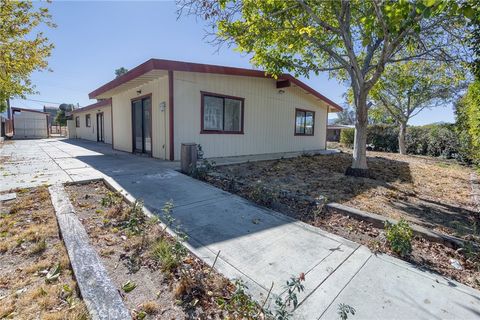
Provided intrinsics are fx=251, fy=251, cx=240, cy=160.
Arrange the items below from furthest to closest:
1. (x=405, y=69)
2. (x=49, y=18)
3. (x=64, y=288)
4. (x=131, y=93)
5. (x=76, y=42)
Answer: (x=76, y=42)
(x=405, y=69)
(x=131, y=93)
(x=49, y=18)
(x=64, y=288)

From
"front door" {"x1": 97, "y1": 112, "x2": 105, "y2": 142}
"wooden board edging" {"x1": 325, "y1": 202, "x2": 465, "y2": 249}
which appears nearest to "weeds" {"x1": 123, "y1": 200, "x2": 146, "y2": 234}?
"wooden board edging" {"x1": 325, "y1": 202, "x2": 465, "y2": 249}

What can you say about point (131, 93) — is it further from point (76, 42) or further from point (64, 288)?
point (64, 288)

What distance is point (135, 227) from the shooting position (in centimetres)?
291

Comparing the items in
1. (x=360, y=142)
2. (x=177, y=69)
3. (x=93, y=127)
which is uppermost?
(x=177, y=69)

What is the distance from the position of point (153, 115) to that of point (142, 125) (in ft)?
3.95

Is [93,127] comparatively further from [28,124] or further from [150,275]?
[150,275]

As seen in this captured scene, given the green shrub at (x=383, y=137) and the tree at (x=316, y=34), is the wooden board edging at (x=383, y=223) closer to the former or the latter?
the tree at (x=316, y=34)

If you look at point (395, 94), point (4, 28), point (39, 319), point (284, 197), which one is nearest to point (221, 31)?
point (284, 197)

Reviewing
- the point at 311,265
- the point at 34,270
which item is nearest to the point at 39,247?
the point at 34,270

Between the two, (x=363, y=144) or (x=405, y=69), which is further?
(x=405, y=69)

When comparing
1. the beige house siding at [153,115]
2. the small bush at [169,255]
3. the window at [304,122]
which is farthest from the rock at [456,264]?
the window at [304,122]

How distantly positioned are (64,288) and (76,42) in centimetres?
1587

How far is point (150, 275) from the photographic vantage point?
214 centimetres

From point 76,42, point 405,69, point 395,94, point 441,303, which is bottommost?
point 441,303
